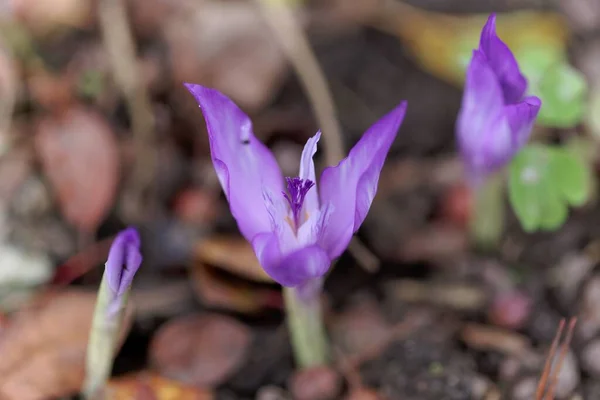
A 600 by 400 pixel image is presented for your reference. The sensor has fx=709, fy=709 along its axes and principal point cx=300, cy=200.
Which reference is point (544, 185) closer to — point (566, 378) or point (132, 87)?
point (566, 378)

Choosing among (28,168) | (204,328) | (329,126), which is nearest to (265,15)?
(329,126)

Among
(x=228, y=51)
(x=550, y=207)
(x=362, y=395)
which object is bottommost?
(x=362, y=395)

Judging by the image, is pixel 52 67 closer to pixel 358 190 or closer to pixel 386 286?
pixel 386 286

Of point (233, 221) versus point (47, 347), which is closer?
Result: point (47, 347)

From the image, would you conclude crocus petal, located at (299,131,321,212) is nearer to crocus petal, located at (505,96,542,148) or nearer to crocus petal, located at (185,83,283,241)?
crocus petal, located at (185,83,283,241)

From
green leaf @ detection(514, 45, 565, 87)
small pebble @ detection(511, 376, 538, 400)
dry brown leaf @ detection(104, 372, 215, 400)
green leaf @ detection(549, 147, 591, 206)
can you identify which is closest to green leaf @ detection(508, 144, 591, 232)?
green leaf @ detection(549, 147, 591, 206)

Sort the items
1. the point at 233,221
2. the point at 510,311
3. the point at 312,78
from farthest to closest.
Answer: the point at 312,78, the point at 233,221, the point at 510,311

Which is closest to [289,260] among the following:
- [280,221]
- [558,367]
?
[280,221]
